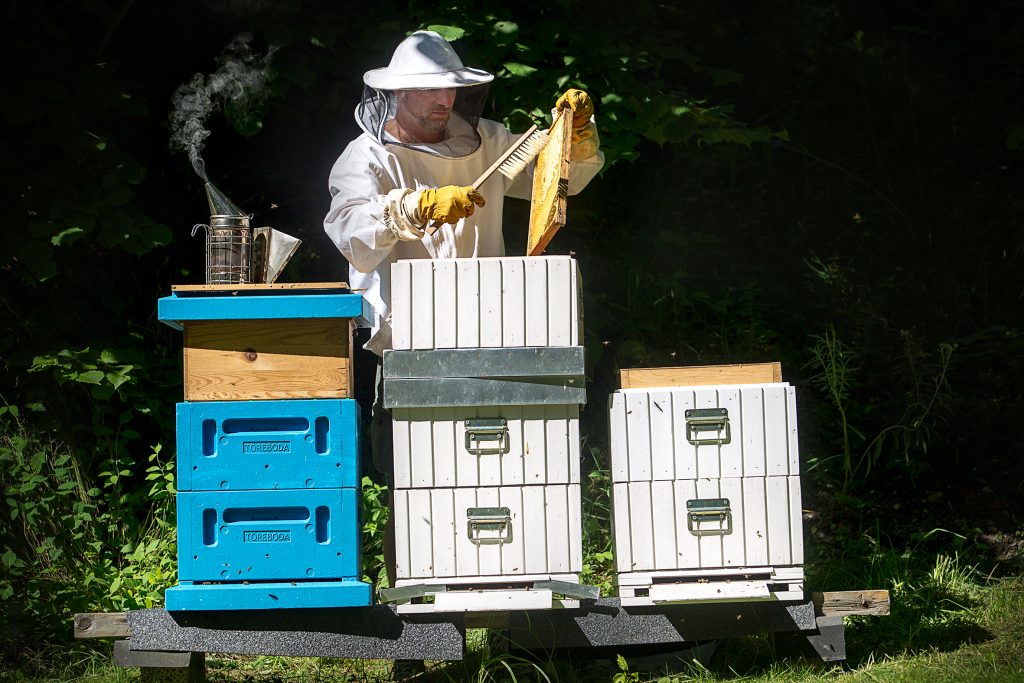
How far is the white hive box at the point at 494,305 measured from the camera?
3.06 meters

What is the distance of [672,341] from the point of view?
5.67 metres

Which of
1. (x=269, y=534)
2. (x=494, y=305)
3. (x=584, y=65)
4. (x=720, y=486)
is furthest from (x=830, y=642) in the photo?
(x=584, y=65)

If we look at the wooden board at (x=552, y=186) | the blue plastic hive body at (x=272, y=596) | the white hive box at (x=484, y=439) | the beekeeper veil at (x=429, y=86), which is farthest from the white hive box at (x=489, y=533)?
→ the beekeeper veil at (x=429, y=86)

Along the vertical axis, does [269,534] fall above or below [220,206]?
below

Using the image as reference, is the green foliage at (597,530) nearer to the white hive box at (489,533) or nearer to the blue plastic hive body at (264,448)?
the white hive box at (489,533)

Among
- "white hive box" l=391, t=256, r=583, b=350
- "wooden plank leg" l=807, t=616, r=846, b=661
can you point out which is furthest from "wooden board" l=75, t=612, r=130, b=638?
"wooden plank leg" l=807, t=616, r=846, b=661

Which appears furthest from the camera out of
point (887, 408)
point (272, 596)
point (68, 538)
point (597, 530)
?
point (887, 408)

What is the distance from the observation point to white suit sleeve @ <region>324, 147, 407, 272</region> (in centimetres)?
326

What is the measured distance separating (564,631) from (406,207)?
131 centimetres

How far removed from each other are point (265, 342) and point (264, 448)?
288 mm

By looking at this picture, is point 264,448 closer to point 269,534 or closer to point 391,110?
point 269,534

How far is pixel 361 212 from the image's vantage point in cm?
329

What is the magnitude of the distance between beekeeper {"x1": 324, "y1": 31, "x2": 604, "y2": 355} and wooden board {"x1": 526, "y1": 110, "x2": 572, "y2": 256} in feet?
0.37

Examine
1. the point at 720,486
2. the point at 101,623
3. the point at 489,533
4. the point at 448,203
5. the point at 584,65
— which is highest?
the point at 584,65
